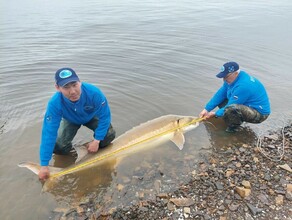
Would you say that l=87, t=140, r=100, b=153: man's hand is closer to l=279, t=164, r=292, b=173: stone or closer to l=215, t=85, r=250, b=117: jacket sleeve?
l=215, t=85, r=250, b=117: jacket sleeve

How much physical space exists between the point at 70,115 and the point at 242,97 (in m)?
4.04

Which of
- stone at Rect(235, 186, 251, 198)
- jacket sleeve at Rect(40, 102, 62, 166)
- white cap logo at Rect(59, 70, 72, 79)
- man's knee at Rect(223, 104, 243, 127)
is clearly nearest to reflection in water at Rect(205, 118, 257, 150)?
man's knee at Rect(223, 104, 243, 127)

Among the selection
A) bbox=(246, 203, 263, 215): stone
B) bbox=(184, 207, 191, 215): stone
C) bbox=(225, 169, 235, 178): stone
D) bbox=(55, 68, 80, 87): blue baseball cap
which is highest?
bbox=(55, 68, 80, 87): blue baseball cap

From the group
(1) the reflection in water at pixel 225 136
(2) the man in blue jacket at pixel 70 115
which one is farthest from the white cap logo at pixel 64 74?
(1) the reflection in water at pixel 225 136

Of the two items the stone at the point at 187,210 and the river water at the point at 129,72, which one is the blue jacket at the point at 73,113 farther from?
the stone at the point at 187,210

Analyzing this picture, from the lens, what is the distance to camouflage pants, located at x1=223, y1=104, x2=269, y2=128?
721 centimetres

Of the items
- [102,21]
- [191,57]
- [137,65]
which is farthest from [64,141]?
[102,21]

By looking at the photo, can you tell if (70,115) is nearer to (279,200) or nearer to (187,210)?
(187,210)

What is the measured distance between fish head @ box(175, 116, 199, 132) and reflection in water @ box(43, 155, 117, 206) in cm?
200

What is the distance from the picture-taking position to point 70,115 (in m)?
6.02

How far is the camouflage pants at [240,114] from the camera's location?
721 cm

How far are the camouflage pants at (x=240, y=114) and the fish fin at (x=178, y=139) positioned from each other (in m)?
1.21

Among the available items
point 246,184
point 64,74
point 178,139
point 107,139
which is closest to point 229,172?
point 246,184

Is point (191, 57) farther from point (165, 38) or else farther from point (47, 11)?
point (47, 11)
